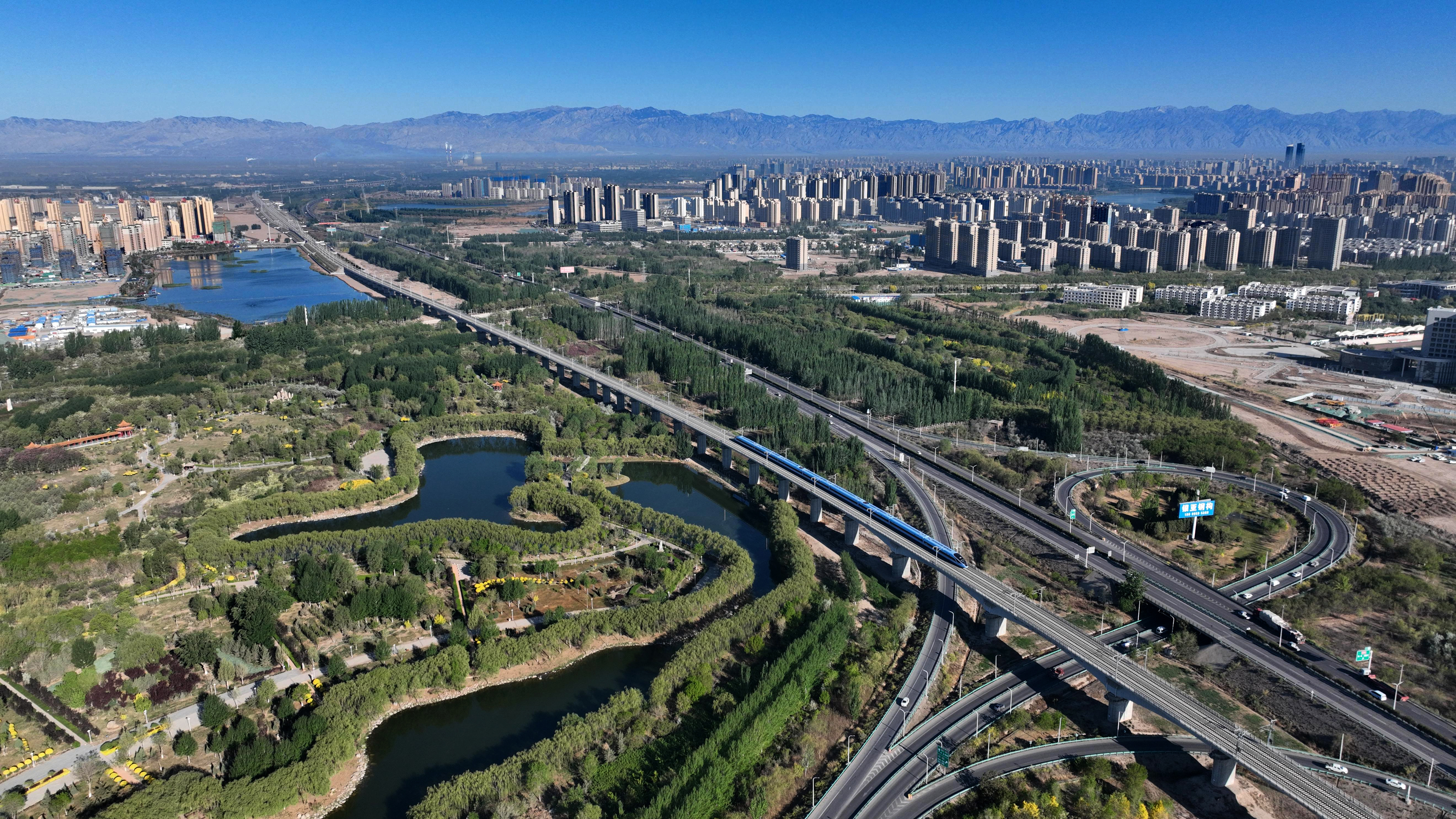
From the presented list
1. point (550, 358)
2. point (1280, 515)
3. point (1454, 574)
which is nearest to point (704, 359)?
point (550, 358)

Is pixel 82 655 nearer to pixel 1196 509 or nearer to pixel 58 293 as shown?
pixel 1196 509

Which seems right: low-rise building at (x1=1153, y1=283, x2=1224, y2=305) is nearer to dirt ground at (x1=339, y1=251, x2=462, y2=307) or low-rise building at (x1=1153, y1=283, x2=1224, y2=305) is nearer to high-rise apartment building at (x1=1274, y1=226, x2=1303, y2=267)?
high-rise apartment building at (x1=1274, y1=226, x2=1303, y2=267)

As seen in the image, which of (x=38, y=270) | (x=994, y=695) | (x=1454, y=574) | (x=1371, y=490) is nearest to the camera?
(x=994, y=695)

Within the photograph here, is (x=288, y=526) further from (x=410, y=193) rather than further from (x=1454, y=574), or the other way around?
(x=410, y=193)

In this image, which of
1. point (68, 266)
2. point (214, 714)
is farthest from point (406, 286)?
point (214, 714)

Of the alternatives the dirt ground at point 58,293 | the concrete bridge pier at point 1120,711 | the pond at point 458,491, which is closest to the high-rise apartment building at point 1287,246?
the pond at point 458,491

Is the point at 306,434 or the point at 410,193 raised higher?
the point at 410,193

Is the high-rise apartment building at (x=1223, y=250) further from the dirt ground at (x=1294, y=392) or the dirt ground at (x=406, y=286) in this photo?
the dirt ground at (x=406, y=286)
